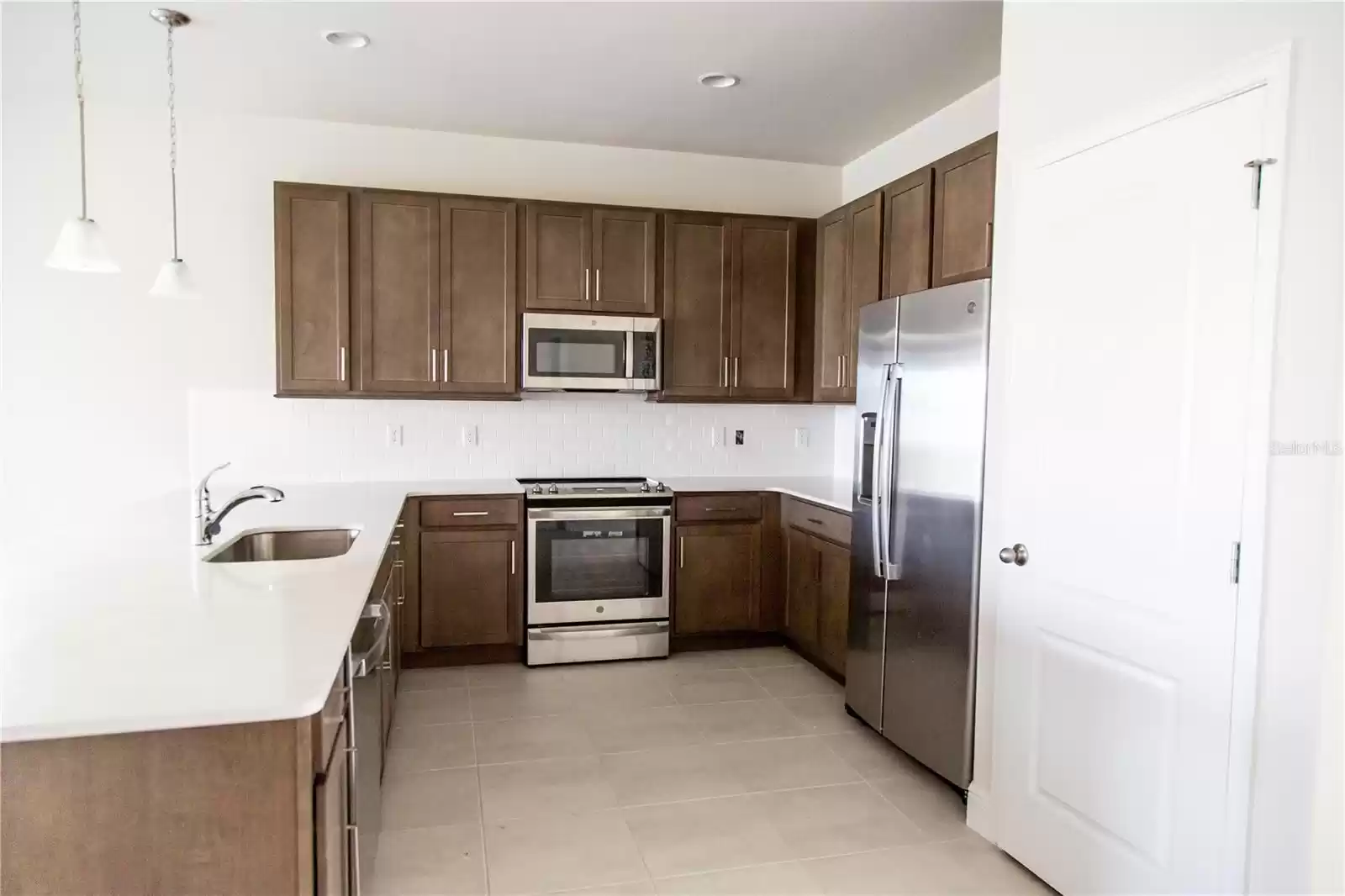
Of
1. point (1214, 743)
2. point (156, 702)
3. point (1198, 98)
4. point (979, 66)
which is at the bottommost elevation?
point (1214, 743)

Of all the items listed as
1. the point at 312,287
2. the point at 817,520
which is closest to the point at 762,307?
the point at 817,520

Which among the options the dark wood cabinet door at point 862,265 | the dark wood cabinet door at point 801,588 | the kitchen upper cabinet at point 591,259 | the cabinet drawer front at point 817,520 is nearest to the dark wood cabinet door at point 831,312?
the dark wood cabinet door at point 862,265

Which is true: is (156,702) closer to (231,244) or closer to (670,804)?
(670,804)

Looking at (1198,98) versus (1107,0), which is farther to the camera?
(1107,0)

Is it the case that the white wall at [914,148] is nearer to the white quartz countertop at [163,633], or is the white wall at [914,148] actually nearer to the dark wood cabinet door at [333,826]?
the white quartz countertop at [163,633]

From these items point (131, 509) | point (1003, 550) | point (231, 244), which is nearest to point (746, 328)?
point (1003, 550)

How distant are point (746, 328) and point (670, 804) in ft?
8.58

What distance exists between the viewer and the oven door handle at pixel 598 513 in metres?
4.14

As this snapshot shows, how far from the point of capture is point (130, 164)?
13.4 feet

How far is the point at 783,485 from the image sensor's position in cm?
Result: 455

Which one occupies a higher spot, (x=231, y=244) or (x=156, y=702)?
(x=231, y=244)

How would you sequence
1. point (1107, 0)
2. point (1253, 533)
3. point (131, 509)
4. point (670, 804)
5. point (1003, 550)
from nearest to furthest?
1. point (1253, 533)
2. point (1107, 0)
3. point (1003, 550)
4. point (670, 804)
5. point (131, 509)

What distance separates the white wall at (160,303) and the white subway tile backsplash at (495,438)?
14 millimetres

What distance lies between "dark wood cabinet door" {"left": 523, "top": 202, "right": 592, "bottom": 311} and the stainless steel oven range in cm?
97
